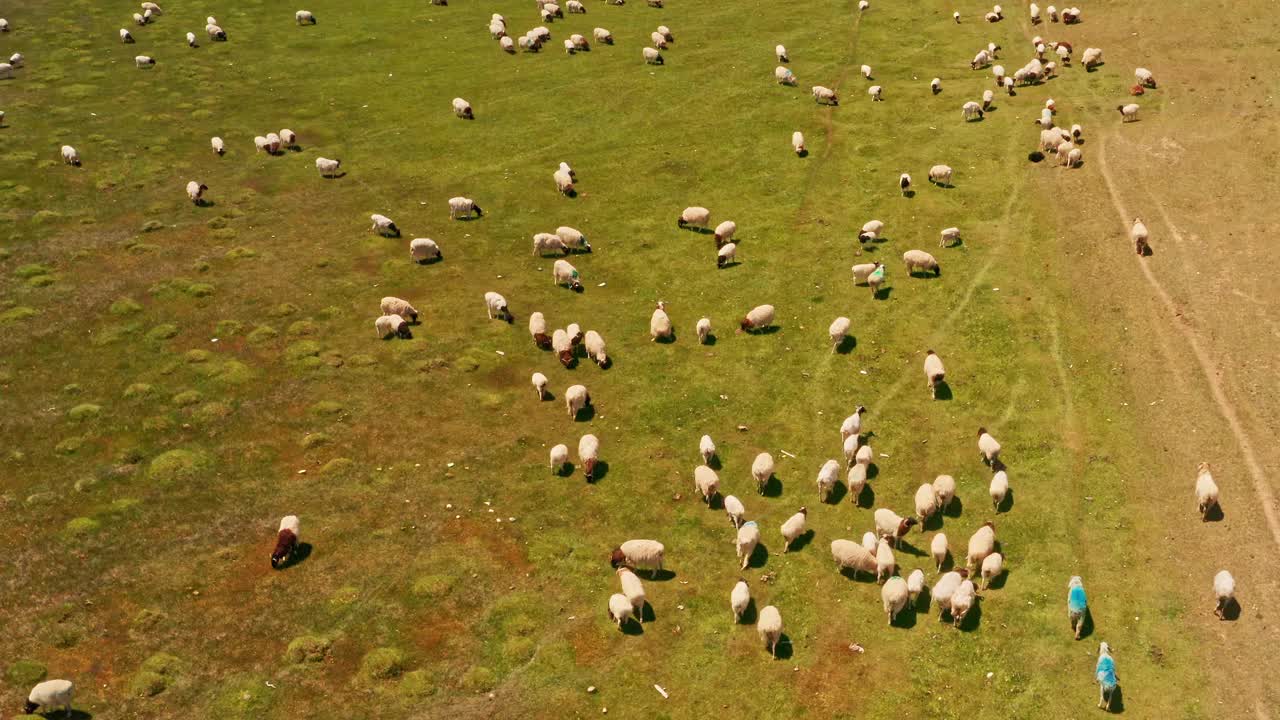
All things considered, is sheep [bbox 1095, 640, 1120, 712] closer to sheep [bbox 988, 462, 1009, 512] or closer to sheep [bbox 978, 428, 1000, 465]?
sheep [bbox 988, 462, 1009, 512]

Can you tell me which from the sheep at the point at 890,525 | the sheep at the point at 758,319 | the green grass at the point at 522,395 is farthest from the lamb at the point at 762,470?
the sheep at the point at 758,319

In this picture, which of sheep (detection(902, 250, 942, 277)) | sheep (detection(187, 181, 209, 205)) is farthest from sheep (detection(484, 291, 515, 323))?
sheep (detection(187, 181, 209, 205))

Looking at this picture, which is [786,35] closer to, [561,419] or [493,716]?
[561,419]

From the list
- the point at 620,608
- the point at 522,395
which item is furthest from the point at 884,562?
the point at 522,395

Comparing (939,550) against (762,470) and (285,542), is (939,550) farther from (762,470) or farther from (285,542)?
(285,542)

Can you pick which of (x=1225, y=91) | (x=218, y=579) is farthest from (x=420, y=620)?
(x=1225, y=91)

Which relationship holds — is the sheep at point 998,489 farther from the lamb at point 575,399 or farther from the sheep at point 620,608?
the lamb at point 575,399
